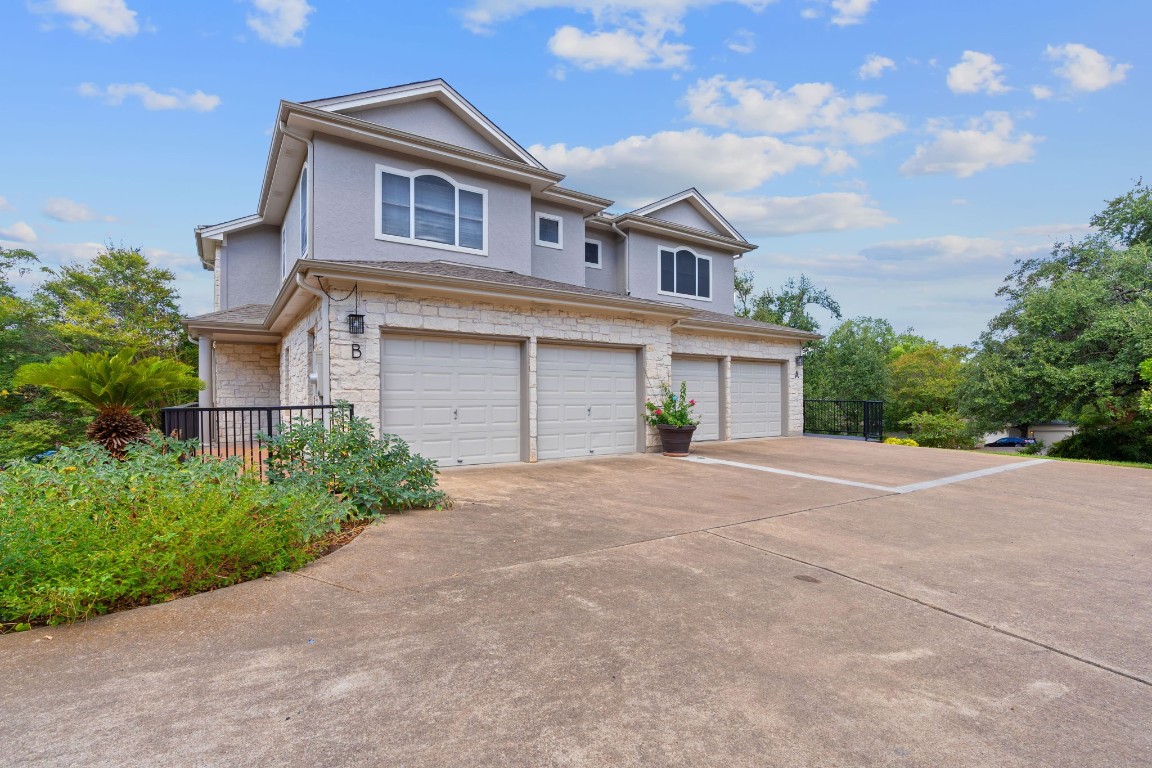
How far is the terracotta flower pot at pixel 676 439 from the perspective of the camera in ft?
34.8

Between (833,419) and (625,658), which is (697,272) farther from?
(625,658)

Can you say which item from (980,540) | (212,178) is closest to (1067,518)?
(980,540)

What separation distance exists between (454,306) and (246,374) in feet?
28.1

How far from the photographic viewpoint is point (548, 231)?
513 inches

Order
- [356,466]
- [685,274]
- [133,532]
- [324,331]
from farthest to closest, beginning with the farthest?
[685,274]
[324,331]
[356,466]
[133,532]

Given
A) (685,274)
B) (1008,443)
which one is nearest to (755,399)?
(685,274)

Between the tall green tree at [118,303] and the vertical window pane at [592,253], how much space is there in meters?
17.9

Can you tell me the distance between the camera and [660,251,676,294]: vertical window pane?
15320 mm

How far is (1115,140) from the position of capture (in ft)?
42.5

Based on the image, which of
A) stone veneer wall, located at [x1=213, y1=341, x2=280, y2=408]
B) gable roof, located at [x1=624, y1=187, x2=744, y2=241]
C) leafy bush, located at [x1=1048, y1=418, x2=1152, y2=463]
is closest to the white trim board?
gable roof, located at [x1=624, y1=187, x2=744, y2=241]

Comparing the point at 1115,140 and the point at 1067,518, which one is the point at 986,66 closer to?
the point at 1115,140

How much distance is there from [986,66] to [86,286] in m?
32.7

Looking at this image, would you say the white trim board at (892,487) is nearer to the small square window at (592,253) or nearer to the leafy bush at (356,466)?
the leafy bush at (356,466)

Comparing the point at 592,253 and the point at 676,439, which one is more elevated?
the point at 592,253
